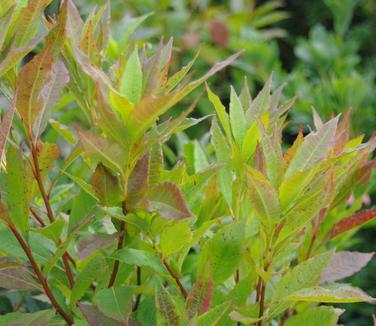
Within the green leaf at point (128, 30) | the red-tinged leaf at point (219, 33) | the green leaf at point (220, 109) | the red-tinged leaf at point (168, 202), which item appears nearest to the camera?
the red-tinged leaf at point (168, 202)

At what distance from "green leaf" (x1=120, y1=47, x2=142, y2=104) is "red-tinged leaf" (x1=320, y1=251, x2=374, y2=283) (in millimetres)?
308

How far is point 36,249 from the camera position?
727 millimetres

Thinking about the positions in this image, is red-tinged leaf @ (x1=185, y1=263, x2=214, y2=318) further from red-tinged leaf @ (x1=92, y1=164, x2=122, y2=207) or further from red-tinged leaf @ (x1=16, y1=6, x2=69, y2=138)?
red-tinged leaf @ (x1=16, y1=6, x2=69, y2=138)

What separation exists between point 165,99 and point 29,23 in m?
0.16

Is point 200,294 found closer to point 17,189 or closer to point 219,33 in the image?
point 17,189

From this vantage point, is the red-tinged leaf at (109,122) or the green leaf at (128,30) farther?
the green leaf at (128,30)

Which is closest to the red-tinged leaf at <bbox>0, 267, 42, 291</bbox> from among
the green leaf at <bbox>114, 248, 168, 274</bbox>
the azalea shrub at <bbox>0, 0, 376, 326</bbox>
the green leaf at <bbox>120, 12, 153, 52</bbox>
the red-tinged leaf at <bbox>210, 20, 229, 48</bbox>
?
the azalea shrub at <bbox>0, 0, 376, 326</bbox>

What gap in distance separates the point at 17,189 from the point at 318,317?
1.04ft

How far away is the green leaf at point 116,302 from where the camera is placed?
651mm

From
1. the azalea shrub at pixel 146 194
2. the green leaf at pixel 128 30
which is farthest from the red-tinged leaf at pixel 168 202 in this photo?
the green leaf at pixel 128 30

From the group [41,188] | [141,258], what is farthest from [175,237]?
[41,188]

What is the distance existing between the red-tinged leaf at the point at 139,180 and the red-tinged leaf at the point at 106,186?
2 centimetres

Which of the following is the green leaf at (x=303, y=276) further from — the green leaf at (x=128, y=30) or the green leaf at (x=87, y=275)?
the green leaf at (x=128, y=30)

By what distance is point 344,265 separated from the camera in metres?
0.81
